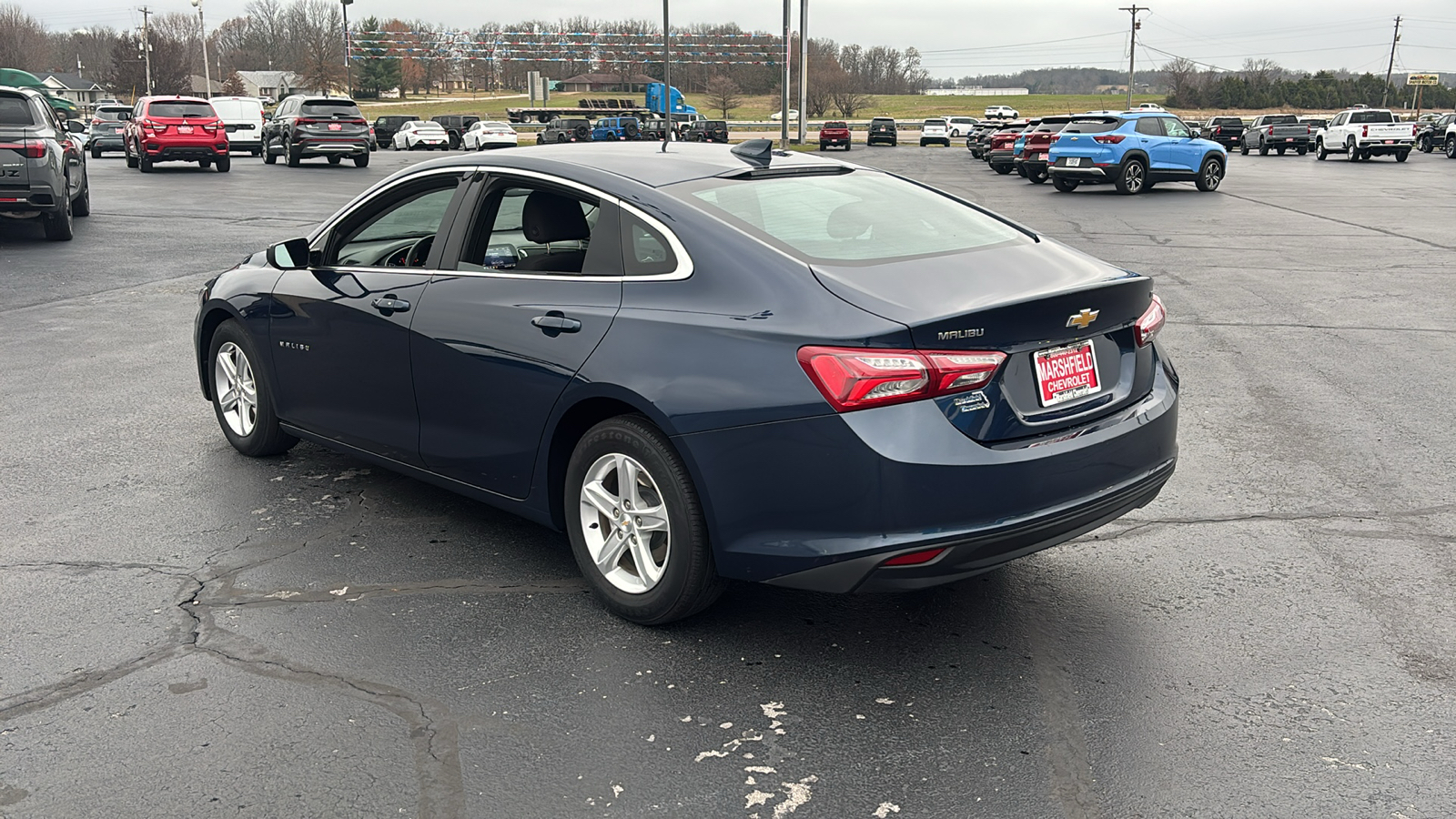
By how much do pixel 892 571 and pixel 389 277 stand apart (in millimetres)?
2544

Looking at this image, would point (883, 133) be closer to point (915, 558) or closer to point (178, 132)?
point (178, 132)

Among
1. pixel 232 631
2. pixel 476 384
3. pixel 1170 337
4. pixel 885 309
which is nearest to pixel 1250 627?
pixel 885 309

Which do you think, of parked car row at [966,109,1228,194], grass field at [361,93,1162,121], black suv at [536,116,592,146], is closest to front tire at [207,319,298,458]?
parked car row at [966,109,1228,194]

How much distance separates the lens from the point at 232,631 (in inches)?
160

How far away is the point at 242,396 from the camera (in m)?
6.06

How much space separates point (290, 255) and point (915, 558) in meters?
3.38

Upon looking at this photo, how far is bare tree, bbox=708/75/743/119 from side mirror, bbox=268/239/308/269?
108709mm

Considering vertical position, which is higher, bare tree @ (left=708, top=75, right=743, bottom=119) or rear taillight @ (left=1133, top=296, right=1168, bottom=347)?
bare tree @ (left=708, top=75, right=743, bottom=119)

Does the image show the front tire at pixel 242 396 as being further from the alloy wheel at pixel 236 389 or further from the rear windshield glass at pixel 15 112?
the rear windshield glass at pixel 15 112

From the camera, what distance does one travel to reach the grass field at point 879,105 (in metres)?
118

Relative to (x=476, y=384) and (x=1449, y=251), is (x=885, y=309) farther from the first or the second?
(x=1449, y=251)

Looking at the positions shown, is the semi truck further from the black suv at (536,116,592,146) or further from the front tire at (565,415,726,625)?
the front tire at (565,415,726,625)

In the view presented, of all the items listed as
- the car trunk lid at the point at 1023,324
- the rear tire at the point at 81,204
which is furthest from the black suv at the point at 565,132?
the car trunk lid at the point at 1023,324

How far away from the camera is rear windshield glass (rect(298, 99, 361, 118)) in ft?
108
